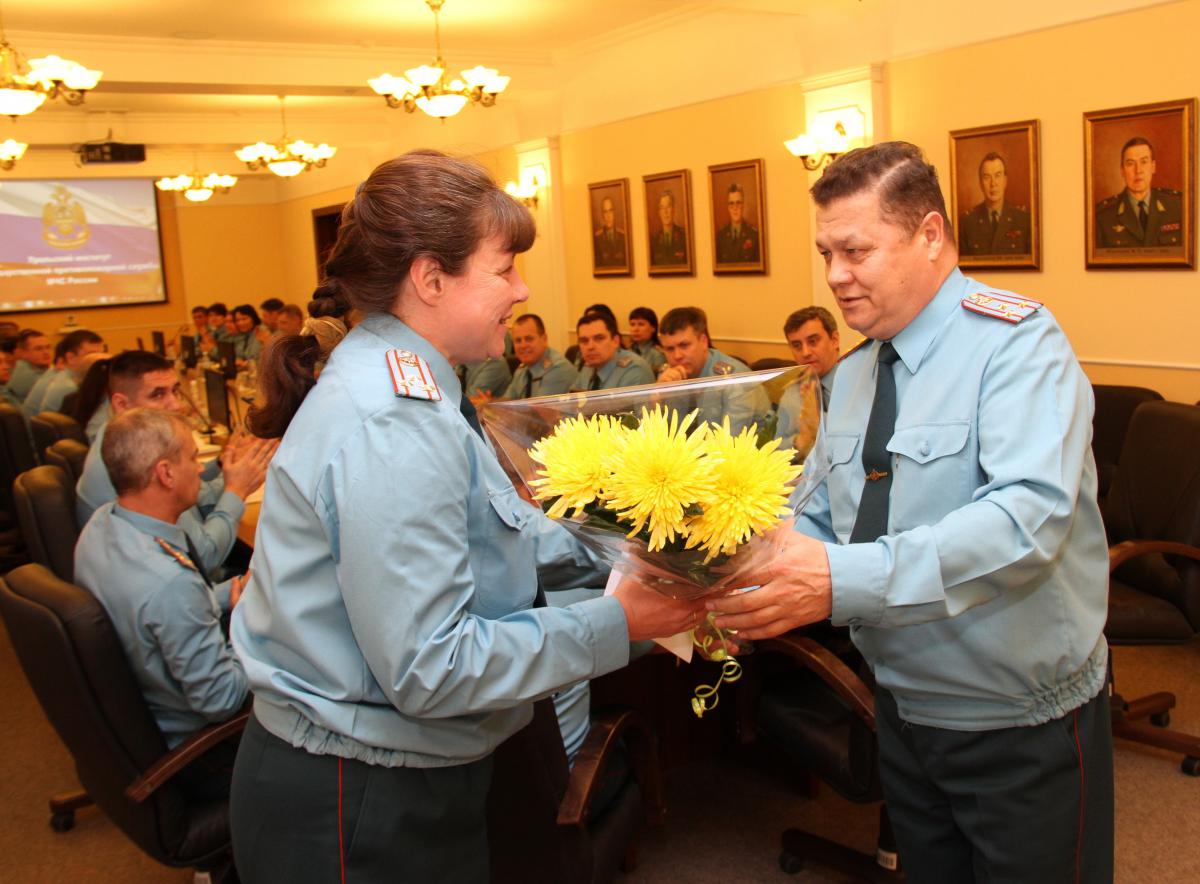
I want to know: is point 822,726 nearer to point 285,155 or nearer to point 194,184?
point 285,155

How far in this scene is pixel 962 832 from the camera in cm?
172

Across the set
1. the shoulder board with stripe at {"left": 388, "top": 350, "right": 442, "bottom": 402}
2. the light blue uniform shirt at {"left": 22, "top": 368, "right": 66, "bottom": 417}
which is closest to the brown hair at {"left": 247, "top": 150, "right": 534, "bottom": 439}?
the shoulder board with stripe at {"left": 388, "top": 350, "right": 442, "bottom": 402}

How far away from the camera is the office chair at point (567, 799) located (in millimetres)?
1805

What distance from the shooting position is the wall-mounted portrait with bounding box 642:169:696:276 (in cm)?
885

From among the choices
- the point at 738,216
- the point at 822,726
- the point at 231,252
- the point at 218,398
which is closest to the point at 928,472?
the point at 822,726

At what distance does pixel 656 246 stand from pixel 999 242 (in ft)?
11.9

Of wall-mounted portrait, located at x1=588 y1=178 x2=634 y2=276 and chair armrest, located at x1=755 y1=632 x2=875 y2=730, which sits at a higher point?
wall-mounted portrait, located at x1=588 y1=178 x2=634 y2=276

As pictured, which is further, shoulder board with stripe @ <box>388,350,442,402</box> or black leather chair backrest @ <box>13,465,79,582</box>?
black leather chair backrest @ <box>13,465,79,582</box>

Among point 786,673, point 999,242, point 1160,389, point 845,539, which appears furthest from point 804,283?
point 845,539

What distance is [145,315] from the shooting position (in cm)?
1623

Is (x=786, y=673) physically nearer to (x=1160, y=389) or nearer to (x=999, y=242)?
(x=1160, y=389)

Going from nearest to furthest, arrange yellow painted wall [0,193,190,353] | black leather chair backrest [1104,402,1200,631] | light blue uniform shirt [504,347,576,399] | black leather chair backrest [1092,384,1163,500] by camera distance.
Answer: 1. black leather chair backrest [1104,402,1200,631]
2. black leather chair backrest [1092,384,1163,500]
3. light blue uniform shirt [504,347,576,399]
4. yellow painted wall [0,193,190,353]

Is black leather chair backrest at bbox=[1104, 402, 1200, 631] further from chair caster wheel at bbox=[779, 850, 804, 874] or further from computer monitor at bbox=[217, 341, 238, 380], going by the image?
computer monitor at bbox=[217, 341, 238, 380]

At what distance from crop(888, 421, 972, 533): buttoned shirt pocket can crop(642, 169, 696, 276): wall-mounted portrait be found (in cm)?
739
